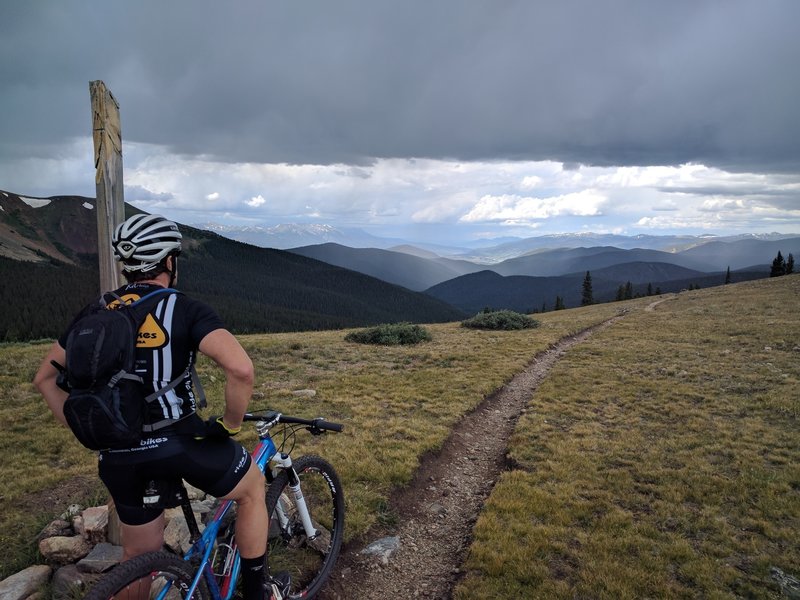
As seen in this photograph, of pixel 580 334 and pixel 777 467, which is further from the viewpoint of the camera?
pixel 580 334

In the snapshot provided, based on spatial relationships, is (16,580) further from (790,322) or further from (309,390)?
(790,322)

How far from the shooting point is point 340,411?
14.4 m

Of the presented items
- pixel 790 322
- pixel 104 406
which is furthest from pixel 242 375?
pixel 790 322

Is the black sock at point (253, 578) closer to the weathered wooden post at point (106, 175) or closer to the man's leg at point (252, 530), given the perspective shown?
the man's leg at point (252, 530)

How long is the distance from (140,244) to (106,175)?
247 cm

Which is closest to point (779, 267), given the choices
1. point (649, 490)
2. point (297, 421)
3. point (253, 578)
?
point (649, 490)

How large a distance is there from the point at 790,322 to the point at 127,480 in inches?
1489

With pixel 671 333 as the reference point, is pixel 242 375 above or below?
above

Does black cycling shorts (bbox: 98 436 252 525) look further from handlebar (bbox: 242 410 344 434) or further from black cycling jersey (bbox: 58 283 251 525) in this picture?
handlebar (bbox: 242 410 344 434)

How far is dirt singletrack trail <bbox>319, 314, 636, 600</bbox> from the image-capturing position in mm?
6926

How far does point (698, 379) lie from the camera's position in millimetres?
18000

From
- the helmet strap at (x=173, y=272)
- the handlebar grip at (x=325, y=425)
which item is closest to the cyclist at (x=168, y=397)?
the helmet strap at (x=173, y=272)

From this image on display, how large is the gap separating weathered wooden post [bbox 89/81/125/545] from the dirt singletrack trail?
→ 5518mm

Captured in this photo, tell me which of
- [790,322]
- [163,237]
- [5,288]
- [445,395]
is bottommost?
[5,288]
